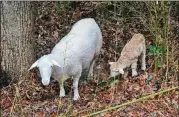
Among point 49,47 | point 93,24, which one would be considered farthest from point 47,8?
point 93,24

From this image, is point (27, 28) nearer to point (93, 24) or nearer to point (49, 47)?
point (93, 24)

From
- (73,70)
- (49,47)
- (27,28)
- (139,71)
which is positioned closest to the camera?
(73,70)

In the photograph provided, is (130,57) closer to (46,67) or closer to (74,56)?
(74,56)

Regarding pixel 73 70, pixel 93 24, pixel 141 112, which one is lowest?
Result: pixel 141 112

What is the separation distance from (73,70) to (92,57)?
0.68 metres

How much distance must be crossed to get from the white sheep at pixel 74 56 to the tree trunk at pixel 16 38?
0.65 m

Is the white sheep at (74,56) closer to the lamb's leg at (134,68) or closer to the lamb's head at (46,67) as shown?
the lamb's head at (46,67)

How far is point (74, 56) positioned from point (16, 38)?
3.52 feet

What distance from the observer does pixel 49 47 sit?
8.16 m

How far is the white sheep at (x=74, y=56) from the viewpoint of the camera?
5.64 meters

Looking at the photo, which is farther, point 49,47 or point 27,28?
point 49,47


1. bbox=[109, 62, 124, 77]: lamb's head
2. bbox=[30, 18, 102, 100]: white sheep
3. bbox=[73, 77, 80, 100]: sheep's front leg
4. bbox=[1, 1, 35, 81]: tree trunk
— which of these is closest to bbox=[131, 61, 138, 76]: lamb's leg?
bbox=[109, 62, 124, 77]: lamb's head

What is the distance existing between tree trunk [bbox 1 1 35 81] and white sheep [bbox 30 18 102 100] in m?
0.65

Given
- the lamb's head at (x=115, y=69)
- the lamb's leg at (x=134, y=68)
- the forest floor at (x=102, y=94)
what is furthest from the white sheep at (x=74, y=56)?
the lamb's leg at (x=134, y=68)
